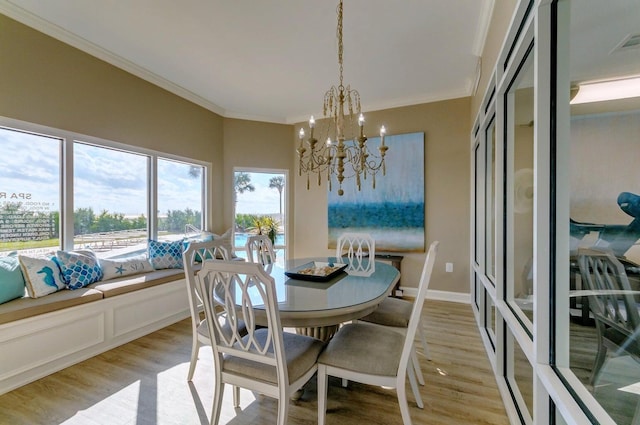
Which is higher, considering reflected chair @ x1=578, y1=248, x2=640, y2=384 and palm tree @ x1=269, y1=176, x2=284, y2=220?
palm tree @ x1=269, y1=176, x2=284, y2=220

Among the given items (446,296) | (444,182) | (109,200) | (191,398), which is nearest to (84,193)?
(109,200)

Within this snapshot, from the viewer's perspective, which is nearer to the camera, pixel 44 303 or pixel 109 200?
pixel 44 303

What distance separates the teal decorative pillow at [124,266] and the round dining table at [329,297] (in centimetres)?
177

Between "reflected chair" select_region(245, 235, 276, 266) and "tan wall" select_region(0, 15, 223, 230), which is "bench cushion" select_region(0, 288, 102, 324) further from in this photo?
"tan wall" select_region(0, 15, 223, 230)

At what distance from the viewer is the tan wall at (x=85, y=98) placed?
2379mm

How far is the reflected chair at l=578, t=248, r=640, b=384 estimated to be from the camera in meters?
0.84

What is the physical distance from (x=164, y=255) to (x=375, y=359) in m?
2.93

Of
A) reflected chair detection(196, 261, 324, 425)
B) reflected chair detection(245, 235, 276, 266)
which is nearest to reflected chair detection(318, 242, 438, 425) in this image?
reflected chair detection(196, 261, 324, 425)

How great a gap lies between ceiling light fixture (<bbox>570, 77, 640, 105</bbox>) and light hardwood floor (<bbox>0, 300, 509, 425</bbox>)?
5.85 ft

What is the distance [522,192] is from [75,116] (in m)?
3.82

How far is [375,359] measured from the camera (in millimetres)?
1526

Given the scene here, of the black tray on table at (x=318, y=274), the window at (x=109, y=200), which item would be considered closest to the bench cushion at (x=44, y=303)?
the window at (x=109, y=200)

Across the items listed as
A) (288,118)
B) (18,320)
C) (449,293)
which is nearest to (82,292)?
(18,320)

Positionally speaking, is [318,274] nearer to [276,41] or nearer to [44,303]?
[44,303]
